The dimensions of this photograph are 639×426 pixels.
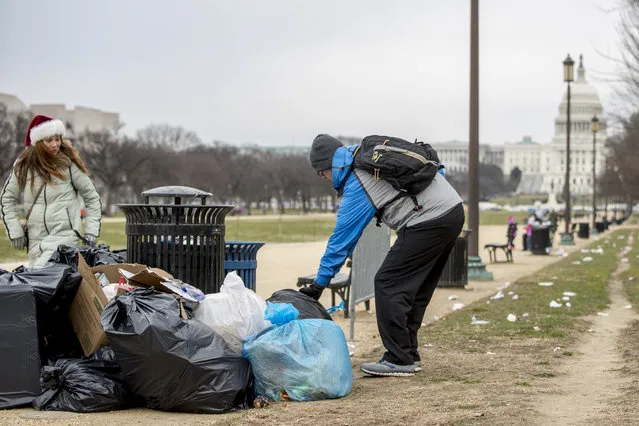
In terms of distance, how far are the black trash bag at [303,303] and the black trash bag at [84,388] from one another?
3.91ft

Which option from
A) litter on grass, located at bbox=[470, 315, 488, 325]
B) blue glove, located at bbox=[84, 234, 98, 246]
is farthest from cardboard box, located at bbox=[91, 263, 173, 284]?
litter on grass, located at bbox=[470, 315, 488, 325]

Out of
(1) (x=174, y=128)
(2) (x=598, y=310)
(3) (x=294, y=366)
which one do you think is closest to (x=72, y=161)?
(3) (x=294, y=366)

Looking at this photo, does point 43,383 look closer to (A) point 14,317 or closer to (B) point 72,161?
A: (A) point 14,317

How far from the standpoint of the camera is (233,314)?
6.41 meters

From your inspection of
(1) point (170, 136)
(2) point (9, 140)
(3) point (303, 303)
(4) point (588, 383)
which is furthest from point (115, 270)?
(1) point (170, 136)

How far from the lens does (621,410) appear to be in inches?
223

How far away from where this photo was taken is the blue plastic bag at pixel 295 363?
6.26 m

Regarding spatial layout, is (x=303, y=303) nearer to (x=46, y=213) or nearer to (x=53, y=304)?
(x=53, y=304)

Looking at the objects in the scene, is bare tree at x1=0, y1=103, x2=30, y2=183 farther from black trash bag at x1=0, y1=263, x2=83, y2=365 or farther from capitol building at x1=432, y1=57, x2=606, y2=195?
capitol building at x1=432, y1=57, x2=606, y2=195

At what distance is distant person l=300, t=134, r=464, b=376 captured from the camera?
700 centimetres

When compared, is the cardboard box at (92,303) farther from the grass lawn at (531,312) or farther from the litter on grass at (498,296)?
the litter on grass at (498,296)

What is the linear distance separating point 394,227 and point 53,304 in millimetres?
2211

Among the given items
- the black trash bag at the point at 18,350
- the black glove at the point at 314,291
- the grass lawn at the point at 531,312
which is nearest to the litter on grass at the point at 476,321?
the grass lawn at the point at 531,312

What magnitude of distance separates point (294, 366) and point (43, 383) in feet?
4.61
